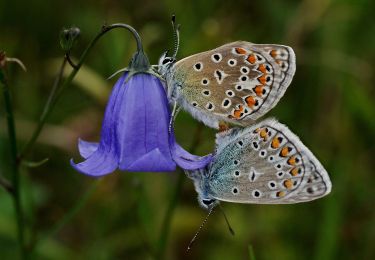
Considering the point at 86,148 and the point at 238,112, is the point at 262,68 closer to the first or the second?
the point at 238,112

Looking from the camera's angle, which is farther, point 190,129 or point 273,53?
point 190,129

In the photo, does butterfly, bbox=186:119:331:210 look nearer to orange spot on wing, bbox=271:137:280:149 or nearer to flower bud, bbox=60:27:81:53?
orange spot on wing, bbox=271:137:280:149

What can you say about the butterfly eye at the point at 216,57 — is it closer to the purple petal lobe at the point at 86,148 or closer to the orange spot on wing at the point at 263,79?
the orange spot on wing at the point at 263,79

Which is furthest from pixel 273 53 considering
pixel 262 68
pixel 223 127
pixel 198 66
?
pixel 223 127

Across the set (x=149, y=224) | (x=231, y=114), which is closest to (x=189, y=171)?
(x=231, y=114)

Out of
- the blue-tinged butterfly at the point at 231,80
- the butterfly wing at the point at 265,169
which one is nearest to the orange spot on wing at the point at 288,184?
the butterfly wing at the point at 265,169

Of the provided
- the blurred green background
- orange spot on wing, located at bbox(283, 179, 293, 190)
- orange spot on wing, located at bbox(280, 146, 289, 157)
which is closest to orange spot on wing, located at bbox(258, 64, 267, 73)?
orange spot on wing, located at bbox(280, 146, 289, 157)

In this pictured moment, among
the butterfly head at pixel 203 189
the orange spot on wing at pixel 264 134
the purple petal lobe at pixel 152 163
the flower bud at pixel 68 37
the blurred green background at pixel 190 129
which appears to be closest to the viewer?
the purple petal lobe at pixel 152 163
